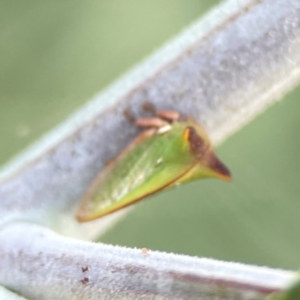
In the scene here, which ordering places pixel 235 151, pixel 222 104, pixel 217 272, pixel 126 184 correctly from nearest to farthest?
pixel 217 272 < pixel 222 104 < pixel 126 184 < pixel 235 151

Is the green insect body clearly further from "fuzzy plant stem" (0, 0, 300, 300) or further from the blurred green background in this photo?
the blurred green background

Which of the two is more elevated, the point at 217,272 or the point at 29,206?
the point at 29,206

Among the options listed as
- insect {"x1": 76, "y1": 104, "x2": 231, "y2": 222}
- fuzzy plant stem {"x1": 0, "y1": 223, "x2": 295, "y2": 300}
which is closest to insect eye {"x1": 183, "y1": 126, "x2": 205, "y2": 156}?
insect {"x1": 76, "y1": 104, "x2": 231, "y2": 222}

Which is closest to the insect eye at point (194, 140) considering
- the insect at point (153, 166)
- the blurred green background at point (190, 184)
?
the insect at point (153, 166)

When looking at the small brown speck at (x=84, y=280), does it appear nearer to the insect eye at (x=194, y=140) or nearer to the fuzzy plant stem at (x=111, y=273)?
the fuzzy plant stem at (x=111, y=273)

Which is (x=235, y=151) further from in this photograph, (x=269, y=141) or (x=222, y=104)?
(x=222, y=104)

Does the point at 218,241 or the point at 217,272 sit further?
the point at 218,241

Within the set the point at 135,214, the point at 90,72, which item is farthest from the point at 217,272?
the point at 90,72
